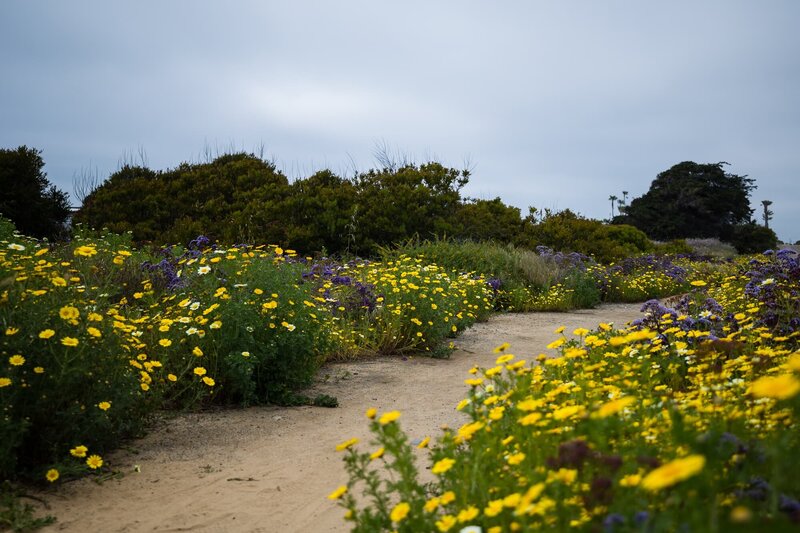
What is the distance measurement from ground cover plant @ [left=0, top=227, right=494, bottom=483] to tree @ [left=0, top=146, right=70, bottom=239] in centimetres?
1155

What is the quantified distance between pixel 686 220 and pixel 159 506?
44.0 metres

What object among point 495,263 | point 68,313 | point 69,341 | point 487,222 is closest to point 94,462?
point 69,341

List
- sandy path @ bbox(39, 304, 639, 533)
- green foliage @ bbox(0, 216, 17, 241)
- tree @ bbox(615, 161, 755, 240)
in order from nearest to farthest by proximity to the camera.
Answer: sandy path @ bbox(39, 304, 639, 533), green foliage @ bbox(0, 216, 17, 241), tree @ bbox(615, 161, 755, 240)

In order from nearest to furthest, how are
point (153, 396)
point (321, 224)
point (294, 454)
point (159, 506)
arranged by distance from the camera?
point (159, 506)
point (294, 454)
point (153, 396)
point (321, 224)

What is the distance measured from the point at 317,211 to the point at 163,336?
42.5 feet

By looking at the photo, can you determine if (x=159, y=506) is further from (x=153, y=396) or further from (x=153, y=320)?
(x=153, y=320)

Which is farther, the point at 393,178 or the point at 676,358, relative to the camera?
the point at 393,178

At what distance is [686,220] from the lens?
42.1 m

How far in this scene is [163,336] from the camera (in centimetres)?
541

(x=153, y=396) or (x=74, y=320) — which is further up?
(x=74, y=320)

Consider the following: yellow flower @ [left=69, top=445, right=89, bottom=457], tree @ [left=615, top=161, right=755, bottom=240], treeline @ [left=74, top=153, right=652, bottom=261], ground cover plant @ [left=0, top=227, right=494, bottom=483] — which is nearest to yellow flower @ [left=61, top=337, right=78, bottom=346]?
ground cover plant @ [left=0, top=227, right=494, bottom=483]

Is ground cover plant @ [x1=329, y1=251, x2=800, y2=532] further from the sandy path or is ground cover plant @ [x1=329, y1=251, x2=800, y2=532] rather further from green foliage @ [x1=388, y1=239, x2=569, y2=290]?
green foliage @ [x1=388, y1=239, x2=569, y2=290]

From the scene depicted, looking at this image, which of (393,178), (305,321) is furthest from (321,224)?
(305,321)

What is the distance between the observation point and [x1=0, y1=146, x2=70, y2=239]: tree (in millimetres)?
18281
